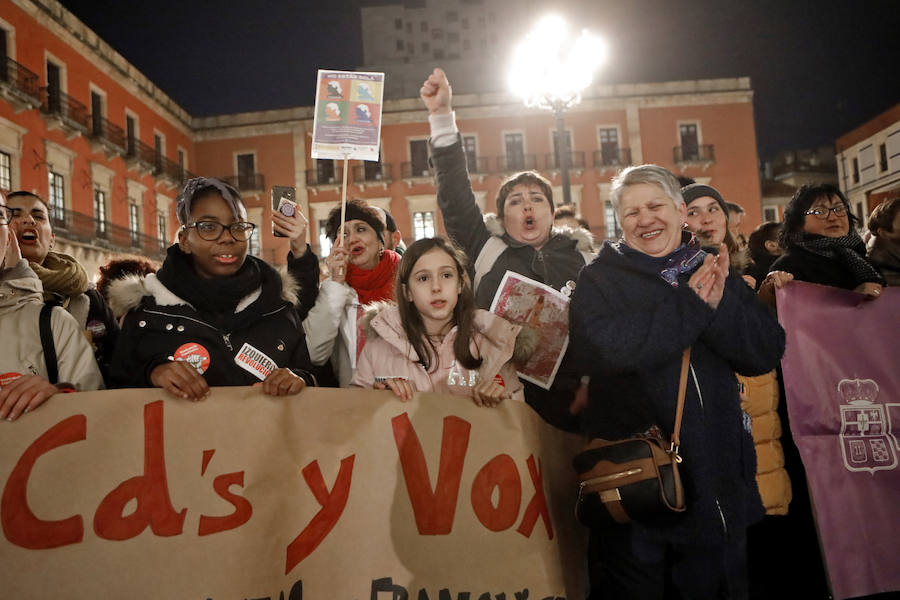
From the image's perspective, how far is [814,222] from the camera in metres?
3.47

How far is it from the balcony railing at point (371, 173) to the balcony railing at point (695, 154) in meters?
12.6

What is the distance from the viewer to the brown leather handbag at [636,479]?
1.90m

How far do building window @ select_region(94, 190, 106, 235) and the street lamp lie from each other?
17191 millimetres

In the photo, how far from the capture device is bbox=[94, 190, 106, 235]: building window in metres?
20.8

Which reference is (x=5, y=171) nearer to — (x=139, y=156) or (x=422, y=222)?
(x=139, y=156)

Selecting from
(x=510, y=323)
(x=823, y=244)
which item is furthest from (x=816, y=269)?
(x=510, y=323)

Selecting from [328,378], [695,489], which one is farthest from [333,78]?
[695,489]

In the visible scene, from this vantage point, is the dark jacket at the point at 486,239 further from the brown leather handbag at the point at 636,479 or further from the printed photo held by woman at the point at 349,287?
the brown leather handbag at the point at 636,479

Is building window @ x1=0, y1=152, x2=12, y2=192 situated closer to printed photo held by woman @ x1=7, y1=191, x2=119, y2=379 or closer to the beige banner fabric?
printed photo held by woman @ x1=7, y1=191, x2=119, y2=379

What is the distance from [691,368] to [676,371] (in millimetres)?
49

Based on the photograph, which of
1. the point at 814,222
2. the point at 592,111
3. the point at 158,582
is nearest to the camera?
the point at 158,582

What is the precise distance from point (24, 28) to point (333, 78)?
19.0 meters

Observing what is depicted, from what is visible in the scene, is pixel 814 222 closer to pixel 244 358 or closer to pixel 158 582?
pixel 244 358

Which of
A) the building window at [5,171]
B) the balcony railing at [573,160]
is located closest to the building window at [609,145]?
the balcony railing at [573,160]
